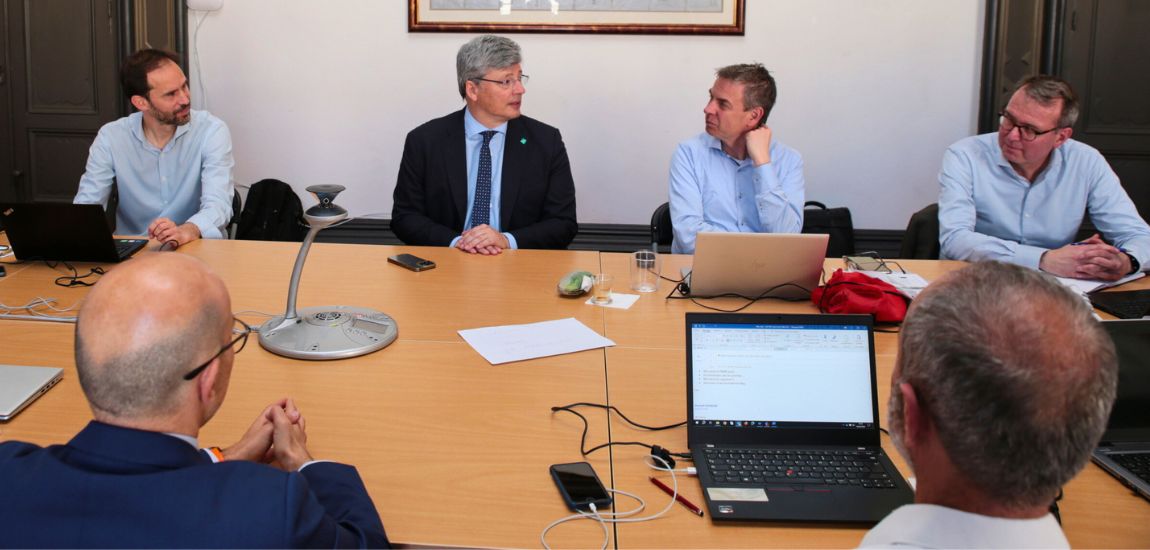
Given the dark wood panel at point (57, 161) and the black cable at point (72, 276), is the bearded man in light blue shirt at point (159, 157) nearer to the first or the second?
the black cable at point (72, 276)

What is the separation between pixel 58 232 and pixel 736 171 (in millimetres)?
2296

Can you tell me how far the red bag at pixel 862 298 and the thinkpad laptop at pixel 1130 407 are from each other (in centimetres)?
70

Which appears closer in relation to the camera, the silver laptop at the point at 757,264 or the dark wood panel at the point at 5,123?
the silver laptop at the point at 757,264

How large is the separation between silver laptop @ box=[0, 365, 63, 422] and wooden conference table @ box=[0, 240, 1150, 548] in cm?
2

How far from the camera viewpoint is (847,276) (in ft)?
8.02

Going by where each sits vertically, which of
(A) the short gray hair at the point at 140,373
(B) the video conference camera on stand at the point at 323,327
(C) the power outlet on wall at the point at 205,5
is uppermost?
(C) the power outlet on wall at the point at 205,5

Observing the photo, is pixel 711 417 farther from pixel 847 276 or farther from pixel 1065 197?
pixel 1065 197

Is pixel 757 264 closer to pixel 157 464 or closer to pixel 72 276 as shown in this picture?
pixel 157 464

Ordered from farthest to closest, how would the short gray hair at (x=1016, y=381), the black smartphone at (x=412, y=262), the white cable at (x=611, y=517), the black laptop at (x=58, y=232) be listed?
the black smartphone at (x=412, y=262) → the black laptop at (x=58, y=232) → the white cable at (x=611, y=517) → the short gray hair at (x=1016, y=381)

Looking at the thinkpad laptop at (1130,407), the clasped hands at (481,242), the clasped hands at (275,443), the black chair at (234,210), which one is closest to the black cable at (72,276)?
the black chair at (234,210)

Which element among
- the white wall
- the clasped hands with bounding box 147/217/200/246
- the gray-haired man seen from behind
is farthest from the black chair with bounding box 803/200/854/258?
the gray-haired man seen from behind

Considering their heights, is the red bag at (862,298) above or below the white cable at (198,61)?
below

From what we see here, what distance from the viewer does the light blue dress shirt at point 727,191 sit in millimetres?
3275

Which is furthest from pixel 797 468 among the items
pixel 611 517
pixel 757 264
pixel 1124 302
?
pixel 1124 302
